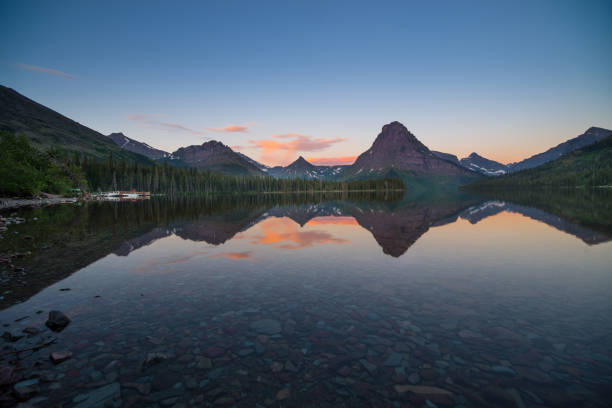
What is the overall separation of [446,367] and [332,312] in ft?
16.0

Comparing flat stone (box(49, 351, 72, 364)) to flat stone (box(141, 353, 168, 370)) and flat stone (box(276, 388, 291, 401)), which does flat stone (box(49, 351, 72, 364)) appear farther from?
flat stone (box(276, 388, 291, 401))

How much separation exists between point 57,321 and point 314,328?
10.0 metres

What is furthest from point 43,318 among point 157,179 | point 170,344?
point 157,179

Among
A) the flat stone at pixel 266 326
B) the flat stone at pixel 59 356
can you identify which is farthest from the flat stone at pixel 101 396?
the flat stone at pixel 266 326

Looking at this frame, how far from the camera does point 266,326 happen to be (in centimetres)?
1071

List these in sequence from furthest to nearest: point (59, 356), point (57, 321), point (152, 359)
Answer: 1. point (57, 321)
2. point (59, 356)
3. point (152, 359)

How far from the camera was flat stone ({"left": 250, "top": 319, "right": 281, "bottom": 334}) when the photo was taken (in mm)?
10297

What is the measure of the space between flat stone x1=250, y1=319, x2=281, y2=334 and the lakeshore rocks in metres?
7.39

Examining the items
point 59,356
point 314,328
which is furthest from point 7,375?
point 314,328

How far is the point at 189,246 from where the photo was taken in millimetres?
25938

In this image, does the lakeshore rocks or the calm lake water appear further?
the lakeshore rocks

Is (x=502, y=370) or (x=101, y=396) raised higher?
(x=502, y=370)

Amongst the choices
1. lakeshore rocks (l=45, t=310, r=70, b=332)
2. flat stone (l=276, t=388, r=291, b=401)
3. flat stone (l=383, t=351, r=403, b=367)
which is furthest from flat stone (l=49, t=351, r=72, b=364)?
flat stone (l=383, t=351, r=403, b=367)

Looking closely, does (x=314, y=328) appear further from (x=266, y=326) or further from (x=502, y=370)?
(x=502, y=370)
